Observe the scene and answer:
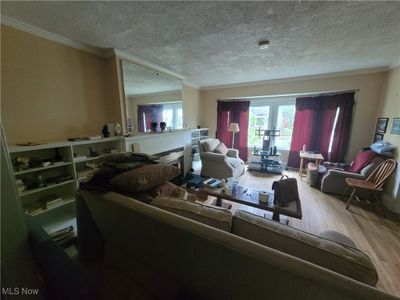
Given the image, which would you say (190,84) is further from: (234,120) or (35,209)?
(35,209)

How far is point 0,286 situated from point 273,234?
1340mm

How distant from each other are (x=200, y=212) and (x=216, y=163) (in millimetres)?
2715

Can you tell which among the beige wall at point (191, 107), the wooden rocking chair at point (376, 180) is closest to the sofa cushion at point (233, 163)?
the beige wall at point (191, 107)

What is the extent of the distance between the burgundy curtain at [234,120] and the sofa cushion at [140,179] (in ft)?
13.3

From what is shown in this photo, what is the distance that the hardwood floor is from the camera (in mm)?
1577

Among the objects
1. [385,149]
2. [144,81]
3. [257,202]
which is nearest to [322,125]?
[385,149]

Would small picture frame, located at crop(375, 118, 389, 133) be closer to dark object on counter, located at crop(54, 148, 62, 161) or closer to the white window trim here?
the white window trim

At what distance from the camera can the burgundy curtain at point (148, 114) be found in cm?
305

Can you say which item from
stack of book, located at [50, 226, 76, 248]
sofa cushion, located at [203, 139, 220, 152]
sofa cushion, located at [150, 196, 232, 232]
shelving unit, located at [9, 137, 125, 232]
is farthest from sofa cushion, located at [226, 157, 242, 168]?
stack of book, located at [50, 226, 76, 248]

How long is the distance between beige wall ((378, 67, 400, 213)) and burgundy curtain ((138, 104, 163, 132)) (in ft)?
13.6

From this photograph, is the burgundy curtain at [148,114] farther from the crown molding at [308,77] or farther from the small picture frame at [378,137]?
the small picture frame at [378,137]

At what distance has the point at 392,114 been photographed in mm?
2848

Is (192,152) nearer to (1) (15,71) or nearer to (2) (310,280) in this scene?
(1) (15,71)

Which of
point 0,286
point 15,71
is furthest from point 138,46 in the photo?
point 0,286
